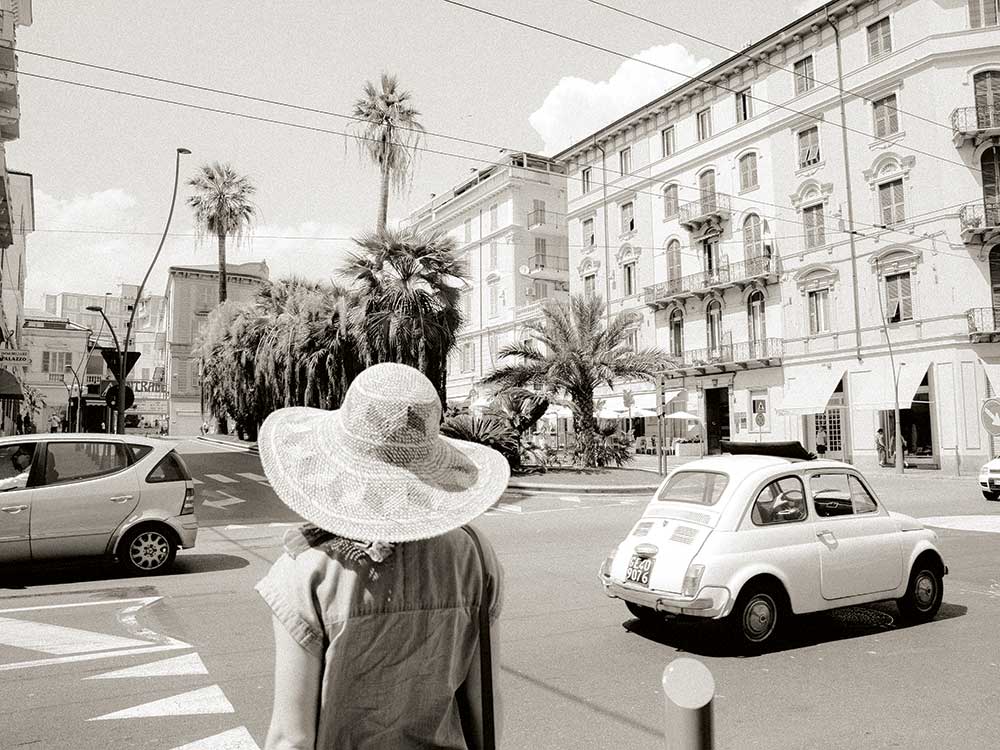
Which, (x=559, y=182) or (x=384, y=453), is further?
(x=559, y=182)

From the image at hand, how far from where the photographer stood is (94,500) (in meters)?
9.15

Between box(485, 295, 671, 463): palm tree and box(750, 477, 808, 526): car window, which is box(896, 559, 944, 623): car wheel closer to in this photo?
box(750, 477, 808, 526): car window

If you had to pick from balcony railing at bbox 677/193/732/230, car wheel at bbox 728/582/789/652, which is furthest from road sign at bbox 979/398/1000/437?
balcony railing at bbox 677/193/732/230

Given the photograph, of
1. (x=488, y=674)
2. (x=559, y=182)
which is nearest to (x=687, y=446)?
(x=559, y=182)

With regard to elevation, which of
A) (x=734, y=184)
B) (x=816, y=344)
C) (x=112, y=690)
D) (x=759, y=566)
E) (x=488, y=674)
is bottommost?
(x=112, y=690)

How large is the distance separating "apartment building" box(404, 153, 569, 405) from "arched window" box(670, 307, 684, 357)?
9609 mm

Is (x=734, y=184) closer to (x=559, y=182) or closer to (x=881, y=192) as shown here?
(x=881, y=192)

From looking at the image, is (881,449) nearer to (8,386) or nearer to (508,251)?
(508,251)

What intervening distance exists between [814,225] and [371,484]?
36.3 metres

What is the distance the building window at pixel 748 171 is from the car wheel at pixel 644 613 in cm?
3369

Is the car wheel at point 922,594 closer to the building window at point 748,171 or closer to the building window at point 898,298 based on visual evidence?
the building window at point 898,298

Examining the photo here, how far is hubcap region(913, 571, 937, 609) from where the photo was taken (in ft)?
23.3

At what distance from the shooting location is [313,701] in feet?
5.74

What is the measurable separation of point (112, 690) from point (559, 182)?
1993 inches
